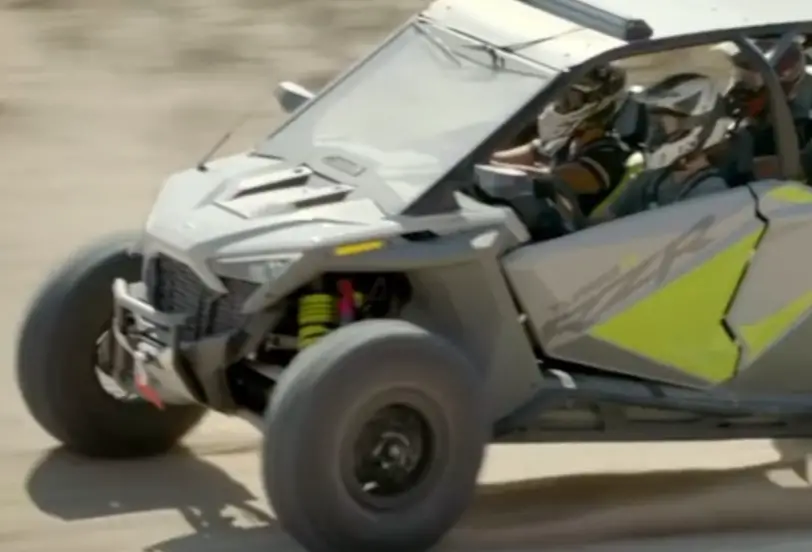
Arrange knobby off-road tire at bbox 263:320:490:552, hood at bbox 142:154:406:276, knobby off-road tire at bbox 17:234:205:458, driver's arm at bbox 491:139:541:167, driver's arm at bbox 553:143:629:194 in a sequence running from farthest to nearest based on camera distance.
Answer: driver's arm at bbox 491:139:541:167, knobby off-road tire at bbox 17:234:205:458, driver's arm at bbox 553:143:629:194, hood at bbox 142:154:406:276, knobby off-road tire at bbox 263:320:490:552

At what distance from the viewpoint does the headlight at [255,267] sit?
6461mm

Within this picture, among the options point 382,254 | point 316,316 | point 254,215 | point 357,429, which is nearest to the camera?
point 357,429

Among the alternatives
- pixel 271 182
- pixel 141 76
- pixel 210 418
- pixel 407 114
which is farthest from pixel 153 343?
pixel 141 76

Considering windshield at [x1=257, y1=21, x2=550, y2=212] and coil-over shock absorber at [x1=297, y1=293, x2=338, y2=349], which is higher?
windshield at [x1=257, y1=21, x2=550, y2=212]

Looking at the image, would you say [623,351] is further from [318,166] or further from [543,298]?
[318,166]

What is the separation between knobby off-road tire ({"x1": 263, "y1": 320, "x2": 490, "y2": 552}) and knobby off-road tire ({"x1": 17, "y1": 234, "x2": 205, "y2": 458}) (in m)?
1.31

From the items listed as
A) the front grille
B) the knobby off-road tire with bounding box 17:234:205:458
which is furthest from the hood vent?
the knobby off-road tire with bounding box 17:234:205:458

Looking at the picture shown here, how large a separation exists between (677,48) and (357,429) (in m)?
1.67

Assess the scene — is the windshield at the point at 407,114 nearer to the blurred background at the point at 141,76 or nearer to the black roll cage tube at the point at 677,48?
the black roll cage tube at the point at 677,48

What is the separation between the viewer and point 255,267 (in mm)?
6523

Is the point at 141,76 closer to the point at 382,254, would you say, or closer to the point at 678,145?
the point at 678,145

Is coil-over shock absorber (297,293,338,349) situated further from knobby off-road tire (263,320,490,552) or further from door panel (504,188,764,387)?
door panel (504,188,764,387)

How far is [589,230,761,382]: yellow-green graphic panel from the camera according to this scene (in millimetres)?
6973

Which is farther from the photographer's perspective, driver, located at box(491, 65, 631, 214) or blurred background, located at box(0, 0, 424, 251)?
blurred background, located at box(0, 0, 424, 251)
